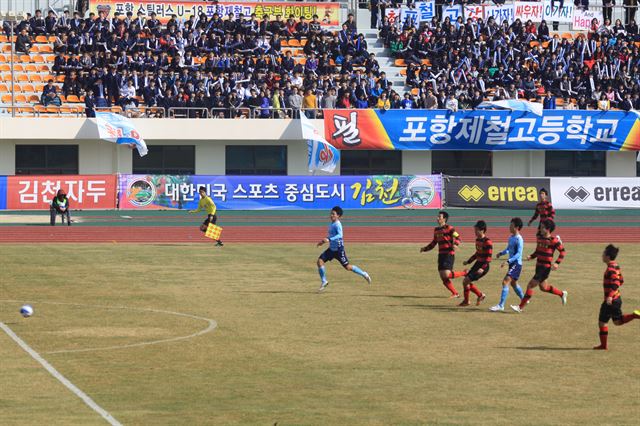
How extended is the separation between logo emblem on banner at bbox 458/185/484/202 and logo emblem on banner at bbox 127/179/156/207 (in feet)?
45.6

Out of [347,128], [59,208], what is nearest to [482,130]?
[347,128]

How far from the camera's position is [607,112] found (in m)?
59.7

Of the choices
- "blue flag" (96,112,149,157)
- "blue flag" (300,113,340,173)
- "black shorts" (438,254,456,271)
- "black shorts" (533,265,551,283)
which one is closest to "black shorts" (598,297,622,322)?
"black shorts" (533,265,551,283)

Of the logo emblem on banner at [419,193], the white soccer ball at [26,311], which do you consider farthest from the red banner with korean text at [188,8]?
the white soccer ball at [26,311]

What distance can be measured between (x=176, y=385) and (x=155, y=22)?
146 feet

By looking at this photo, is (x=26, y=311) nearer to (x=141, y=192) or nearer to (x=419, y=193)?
(x=141, y=192)

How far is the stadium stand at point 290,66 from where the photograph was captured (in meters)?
56.3

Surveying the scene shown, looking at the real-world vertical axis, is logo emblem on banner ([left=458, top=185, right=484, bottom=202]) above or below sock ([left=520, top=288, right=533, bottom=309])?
above

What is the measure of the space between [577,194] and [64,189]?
22.9 meters

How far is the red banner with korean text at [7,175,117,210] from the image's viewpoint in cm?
5328

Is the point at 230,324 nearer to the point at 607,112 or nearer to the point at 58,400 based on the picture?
the point at 58,400

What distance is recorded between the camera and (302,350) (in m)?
19.0

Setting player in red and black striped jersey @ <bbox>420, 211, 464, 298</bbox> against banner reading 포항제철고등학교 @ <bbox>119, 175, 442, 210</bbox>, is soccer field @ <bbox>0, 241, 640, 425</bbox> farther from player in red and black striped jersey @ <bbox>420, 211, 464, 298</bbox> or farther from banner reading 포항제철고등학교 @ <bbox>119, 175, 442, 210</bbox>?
banner reading 포항제철고등학교 @ <bbox>119, 175, 442, 210</bbox>

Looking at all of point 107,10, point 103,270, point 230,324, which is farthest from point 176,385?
point 107,10
